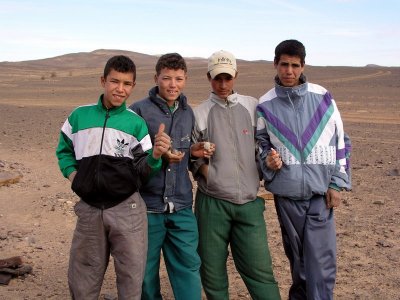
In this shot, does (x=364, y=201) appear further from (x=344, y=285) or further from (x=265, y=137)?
(x=265, y=137)

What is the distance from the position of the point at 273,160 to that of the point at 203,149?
44cm

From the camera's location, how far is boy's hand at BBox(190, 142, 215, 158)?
140 inches

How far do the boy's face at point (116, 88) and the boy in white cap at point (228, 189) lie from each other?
54 cm

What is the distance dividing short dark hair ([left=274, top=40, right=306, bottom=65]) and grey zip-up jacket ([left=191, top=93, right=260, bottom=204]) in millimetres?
397

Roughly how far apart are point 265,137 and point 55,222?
3.52 metres

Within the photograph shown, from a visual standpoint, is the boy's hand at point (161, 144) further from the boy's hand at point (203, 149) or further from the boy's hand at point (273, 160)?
the boy's hand at point (273, 160)

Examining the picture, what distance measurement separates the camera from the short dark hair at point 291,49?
3621 millimetres

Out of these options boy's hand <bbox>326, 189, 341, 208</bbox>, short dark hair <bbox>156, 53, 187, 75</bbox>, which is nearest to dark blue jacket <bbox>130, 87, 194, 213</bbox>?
short dark hair <bbox>156, 53, 187, 75</bbox>

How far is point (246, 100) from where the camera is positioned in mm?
3824

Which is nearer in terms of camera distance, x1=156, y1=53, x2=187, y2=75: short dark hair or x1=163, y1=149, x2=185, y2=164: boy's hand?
x1=163, y1=149, x2=185, y2=164: boy's hand

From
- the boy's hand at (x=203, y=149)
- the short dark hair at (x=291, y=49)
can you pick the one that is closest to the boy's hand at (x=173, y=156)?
the boy's hand at (x=203, y=149)

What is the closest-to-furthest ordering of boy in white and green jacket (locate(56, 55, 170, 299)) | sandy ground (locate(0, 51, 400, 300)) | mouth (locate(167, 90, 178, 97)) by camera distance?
boy in white and green jacket (locate(56, 55, 170, 299)) < mouth (locate(167, 90, 178, 97)) < sandy ground (locate(0, 51, 400, 300))

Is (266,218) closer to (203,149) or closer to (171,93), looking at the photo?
(203,149)

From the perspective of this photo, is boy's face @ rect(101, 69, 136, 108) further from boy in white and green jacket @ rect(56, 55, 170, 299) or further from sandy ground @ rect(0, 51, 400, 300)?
sandy ground @ rect(0, 51, 400, 300)
